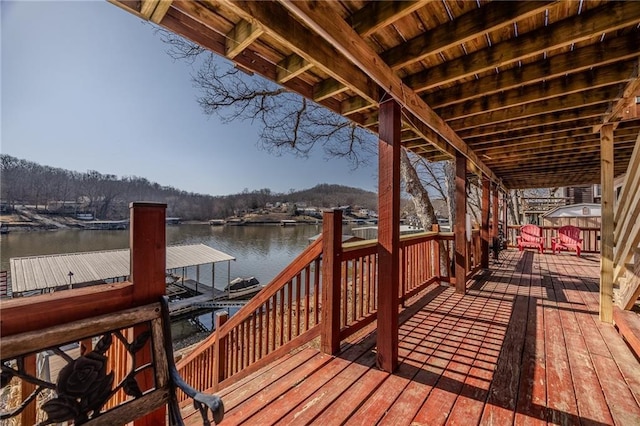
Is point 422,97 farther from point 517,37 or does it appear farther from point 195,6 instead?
point 195,6

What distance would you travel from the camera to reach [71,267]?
10.6m

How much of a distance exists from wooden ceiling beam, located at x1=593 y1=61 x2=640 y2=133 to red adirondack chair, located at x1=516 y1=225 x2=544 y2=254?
22.5ft

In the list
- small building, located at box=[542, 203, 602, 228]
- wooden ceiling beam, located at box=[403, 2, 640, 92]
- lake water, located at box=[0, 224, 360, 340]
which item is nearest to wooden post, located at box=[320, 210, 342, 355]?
wooden ceiling beam, located at box=[403, 2, 640, 92]

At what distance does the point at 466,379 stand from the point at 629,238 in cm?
245

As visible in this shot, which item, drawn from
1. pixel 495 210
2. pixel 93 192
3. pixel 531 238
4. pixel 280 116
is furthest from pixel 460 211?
pixel 93 192

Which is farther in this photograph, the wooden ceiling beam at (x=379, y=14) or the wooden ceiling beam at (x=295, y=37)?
the wooden ceiling beam at (x=379, y=14)

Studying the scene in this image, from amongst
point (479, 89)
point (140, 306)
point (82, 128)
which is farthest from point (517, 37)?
point (82, 128)

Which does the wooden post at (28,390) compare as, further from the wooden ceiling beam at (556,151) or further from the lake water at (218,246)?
the lake water at (218,246)

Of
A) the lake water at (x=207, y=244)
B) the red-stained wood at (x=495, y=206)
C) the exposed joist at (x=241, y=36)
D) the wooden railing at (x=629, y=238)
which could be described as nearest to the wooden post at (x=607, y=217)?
the wooden railing at (x=629, y=238)

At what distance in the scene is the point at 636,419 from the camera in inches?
67.0

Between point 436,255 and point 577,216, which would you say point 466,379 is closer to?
point 436,255

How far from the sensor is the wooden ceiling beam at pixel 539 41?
1.65m

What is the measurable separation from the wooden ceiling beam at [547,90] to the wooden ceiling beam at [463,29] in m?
1.38

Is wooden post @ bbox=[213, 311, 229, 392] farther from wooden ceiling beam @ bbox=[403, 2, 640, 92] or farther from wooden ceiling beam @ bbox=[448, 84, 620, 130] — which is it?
wooden ceiling beam @ bbox=[448, 84, 620, 130]
